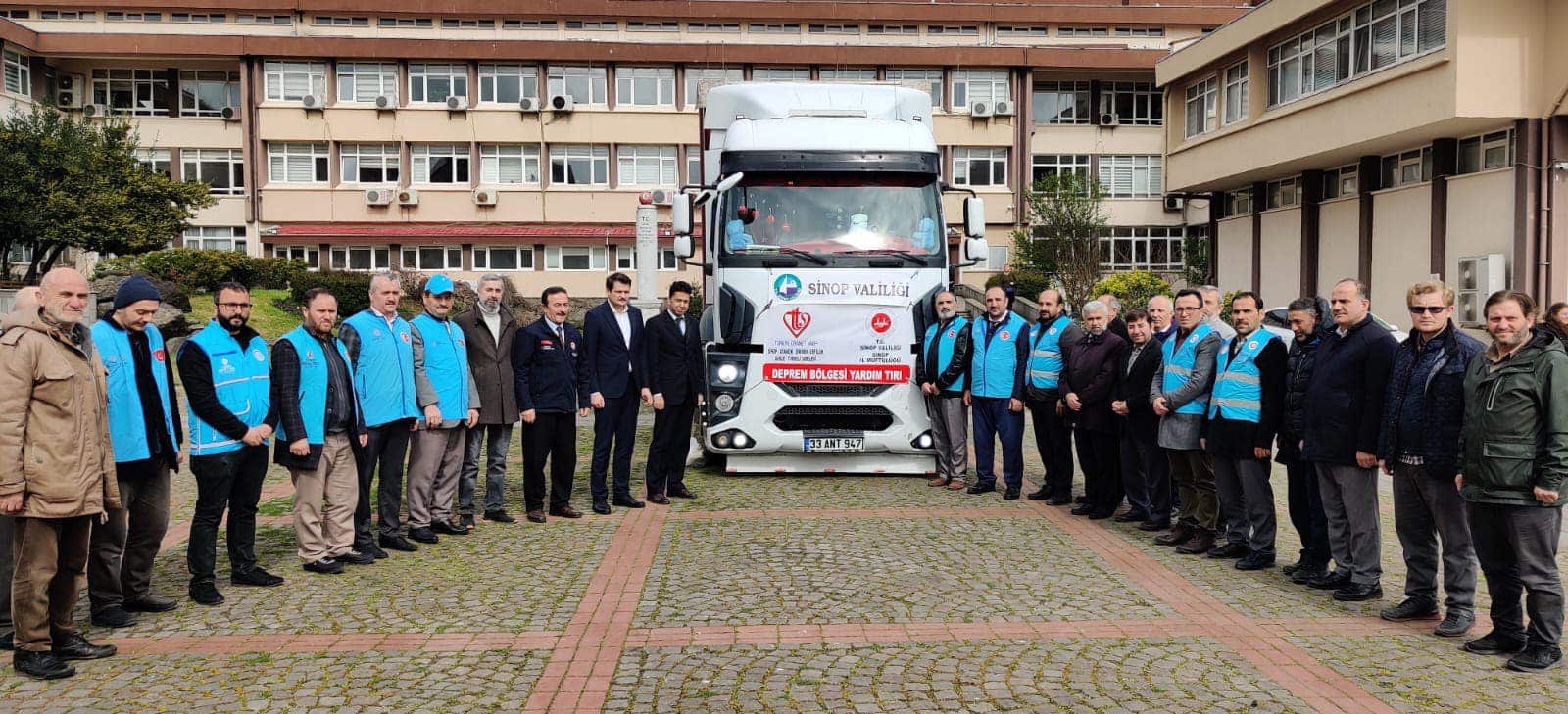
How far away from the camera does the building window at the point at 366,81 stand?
140 ft

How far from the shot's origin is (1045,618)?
607 cm

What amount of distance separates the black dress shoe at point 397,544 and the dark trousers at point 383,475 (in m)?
0.04

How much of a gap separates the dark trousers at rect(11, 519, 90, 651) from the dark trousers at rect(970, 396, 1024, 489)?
7258 mm

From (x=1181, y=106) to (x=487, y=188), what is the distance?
24.7 meters

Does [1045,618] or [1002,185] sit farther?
[1002,185]

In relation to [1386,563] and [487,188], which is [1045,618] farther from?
[487,188]

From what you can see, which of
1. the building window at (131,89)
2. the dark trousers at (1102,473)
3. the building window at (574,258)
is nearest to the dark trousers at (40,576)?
the dark trousers at (1102,473)

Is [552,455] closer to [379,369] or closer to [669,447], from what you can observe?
[669,447]

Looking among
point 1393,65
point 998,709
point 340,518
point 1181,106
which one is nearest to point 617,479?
point 340,518

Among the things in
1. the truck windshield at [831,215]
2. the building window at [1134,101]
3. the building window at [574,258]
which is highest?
the building window at [1134,101]

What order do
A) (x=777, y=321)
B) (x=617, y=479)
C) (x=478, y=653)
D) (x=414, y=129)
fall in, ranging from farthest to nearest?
(x=414, y=129)
(x=777, y=321)
(x=617, y=479)
(x=478, y=653)

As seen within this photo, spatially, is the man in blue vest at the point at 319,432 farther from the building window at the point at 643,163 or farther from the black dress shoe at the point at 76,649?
the building window at the point at 643,163

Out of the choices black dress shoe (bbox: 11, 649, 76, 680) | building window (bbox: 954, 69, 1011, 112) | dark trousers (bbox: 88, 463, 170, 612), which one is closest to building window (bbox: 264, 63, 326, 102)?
building window (bbox: 954, 69, 1011, 112)

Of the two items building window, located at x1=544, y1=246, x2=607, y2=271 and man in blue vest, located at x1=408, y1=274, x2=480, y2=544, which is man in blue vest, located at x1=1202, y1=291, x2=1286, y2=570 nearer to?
man in blue vest, located at x1=408, y1=274, x2=480, y2=544
